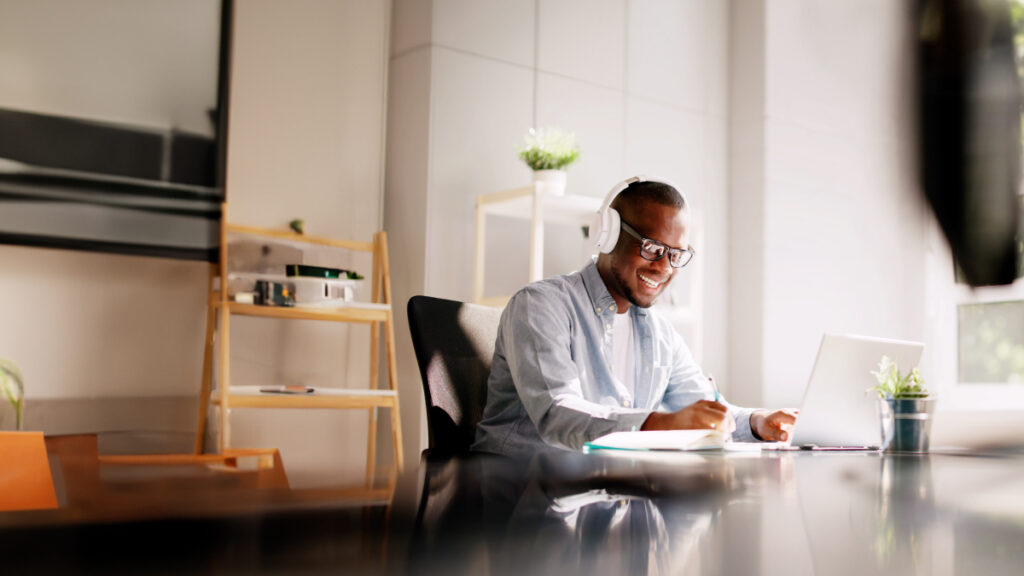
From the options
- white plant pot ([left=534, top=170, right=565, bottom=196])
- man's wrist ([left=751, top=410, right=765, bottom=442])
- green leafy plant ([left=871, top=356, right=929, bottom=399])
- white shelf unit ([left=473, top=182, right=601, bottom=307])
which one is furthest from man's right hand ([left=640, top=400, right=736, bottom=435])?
white plant pot ([left=534, top=170, right=565, bottom=196])

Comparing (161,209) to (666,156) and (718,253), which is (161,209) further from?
(718,253)

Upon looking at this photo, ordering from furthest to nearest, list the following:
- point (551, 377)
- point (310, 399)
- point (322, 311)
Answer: point (322, 311)
point (310, 399)
point (551, 377)

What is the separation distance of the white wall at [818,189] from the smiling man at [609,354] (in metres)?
2.47

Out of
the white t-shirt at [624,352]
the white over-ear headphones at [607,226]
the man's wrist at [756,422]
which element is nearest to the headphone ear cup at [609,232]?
the white over-ear headphones at [607,226]

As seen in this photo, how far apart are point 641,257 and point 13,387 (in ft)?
6.60

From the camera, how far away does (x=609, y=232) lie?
214 cm

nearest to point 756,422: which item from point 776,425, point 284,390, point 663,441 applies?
point 776,425

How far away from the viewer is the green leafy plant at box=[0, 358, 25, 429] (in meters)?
2.75

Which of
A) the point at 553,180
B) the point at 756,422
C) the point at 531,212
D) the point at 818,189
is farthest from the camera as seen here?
the point at 818,189

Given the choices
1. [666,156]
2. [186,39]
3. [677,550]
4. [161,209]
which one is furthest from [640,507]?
[666,156]

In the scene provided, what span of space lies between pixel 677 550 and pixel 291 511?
10 centimetres

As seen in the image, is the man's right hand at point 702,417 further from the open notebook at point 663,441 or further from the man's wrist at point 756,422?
the man's wrist at point 756,422

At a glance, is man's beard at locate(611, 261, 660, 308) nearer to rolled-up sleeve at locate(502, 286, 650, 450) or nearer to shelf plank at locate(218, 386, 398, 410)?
rolled-up sleeve at locate(502, 286, 650, 450)

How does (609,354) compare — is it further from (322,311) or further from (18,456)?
(18,456)
